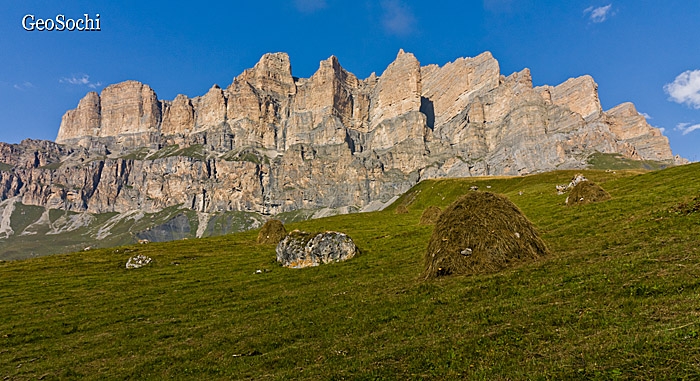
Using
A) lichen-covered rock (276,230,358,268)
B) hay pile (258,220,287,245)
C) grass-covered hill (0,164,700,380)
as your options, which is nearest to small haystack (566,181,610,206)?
grass-covered hill (0,164,700,380)

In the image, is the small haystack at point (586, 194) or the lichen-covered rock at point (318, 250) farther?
the small haystack at point (586, 194)

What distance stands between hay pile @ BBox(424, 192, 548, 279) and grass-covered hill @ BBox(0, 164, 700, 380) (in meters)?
1.13

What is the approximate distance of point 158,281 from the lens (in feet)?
127

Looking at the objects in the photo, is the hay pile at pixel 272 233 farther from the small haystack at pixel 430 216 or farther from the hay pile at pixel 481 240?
the hay pile at pixel 481 240

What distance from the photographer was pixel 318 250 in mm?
38469

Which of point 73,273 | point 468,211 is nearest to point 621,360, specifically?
point 468,211

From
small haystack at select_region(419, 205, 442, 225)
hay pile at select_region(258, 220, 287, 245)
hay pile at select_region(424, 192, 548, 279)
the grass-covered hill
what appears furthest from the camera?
hay pile at select_region(258, 220, 287, 245)

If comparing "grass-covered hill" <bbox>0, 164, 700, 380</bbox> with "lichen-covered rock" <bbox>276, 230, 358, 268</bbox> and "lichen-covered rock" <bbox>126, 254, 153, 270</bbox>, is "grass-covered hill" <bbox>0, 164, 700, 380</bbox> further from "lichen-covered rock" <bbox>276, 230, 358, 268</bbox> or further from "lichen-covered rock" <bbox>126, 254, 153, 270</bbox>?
"lichen-covered rock" <bbox>126, 254, 153, 270</bbox>

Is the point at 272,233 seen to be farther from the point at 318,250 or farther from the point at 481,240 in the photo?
the point at 481,240

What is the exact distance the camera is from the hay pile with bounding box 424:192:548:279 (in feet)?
68.2

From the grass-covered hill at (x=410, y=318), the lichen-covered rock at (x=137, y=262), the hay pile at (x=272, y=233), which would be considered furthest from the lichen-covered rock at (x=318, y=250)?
the hay pile at (x=272, y=233)

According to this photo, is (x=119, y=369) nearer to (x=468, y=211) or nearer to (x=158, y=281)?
(x=468, y=211)

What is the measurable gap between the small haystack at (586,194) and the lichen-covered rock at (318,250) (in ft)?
88.1

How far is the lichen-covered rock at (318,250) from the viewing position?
3809 cm
